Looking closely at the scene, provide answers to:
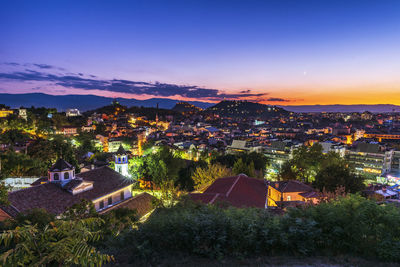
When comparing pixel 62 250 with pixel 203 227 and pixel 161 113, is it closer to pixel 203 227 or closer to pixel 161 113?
pixel 203 227

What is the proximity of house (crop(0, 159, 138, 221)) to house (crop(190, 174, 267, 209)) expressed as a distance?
7825mm

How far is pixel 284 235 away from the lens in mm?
4887

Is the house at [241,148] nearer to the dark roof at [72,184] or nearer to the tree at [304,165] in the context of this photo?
the tree at [304,165]

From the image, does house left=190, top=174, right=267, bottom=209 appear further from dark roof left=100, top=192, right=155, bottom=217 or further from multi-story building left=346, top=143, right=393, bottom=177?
multi-story building left=346, top=143, right=393, bottom=177

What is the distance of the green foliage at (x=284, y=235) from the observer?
4859mm

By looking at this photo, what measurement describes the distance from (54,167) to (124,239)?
15184mm

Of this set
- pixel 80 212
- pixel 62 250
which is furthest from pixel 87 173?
pixel 62 250

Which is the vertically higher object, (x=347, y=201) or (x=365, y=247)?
(x=347, y=201)

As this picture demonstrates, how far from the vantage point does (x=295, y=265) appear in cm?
462

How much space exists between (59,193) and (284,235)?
51.6 ft

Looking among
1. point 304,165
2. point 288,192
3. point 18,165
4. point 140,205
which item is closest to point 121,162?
point 140,205

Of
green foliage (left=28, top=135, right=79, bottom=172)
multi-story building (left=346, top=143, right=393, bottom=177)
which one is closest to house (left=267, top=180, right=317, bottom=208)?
green foliage (left=28, top=135, right=79, bottom=172)

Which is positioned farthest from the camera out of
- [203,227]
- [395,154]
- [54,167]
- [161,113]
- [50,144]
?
[161,113]

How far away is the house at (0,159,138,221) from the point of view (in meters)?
13.5
